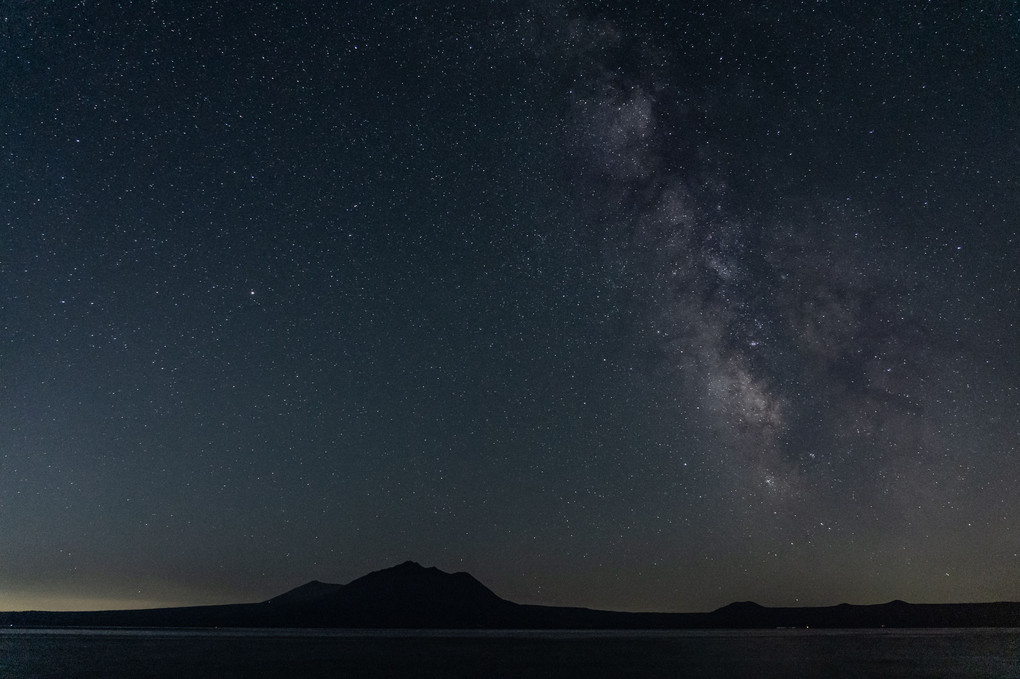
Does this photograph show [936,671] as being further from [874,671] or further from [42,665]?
[42,665]

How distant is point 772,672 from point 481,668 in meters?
19.6

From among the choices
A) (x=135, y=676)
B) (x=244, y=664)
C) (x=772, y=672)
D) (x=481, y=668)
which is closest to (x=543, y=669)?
(x=481, y=668)

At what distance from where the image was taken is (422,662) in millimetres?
55344

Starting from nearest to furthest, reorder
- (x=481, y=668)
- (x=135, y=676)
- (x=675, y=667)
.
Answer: (x=135, y=676) < (x=481, y=668) < (x=675, y=667)

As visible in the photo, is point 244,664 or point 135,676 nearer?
point 135,676

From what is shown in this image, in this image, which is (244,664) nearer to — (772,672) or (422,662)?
(422,662)

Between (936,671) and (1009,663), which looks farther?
(1009,663)

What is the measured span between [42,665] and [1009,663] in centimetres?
7282

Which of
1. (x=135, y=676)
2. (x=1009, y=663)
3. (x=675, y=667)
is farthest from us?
(x=1009, y=663)

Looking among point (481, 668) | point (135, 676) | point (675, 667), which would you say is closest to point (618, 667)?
point (675, 667)

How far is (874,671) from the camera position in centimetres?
4916

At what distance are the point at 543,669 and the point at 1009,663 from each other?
3726 cm

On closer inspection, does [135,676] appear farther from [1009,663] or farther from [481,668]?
[1009,663]

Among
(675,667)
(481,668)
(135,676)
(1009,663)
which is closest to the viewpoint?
(135,676)
